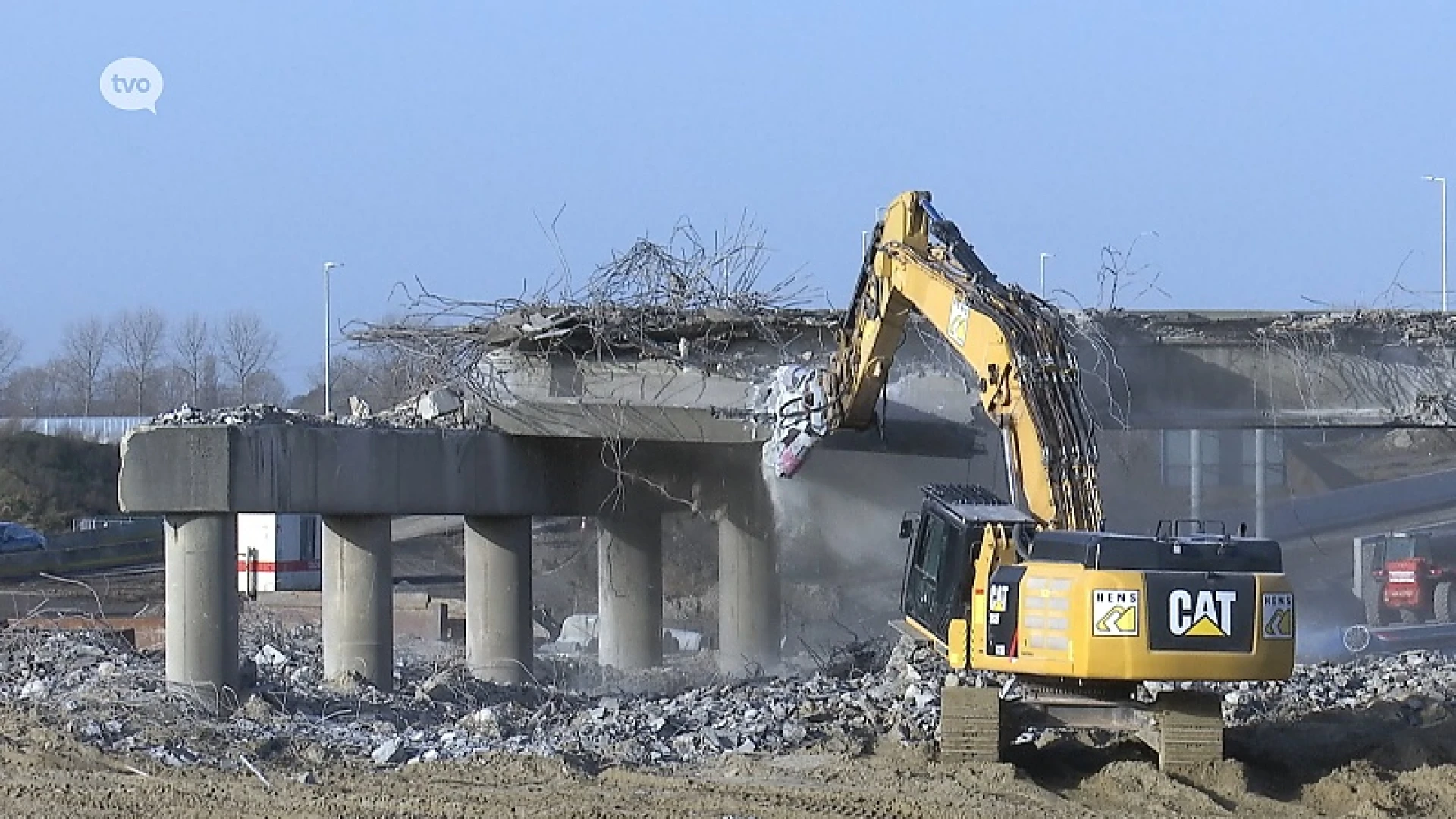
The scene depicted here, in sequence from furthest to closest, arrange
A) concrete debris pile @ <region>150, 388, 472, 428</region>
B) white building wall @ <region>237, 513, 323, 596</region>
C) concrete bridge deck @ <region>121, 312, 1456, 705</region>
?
white building wall @ <region>237, 513, 323, 596</region>, concrete debris pile @ <region>150, 388, 472, 428</region>, concrete bridge deck @ <region>121, 312, 1456, 705</region>

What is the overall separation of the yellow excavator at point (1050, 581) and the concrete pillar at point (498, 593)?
8.66 metres

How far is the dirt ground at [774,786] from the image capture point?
512 inches

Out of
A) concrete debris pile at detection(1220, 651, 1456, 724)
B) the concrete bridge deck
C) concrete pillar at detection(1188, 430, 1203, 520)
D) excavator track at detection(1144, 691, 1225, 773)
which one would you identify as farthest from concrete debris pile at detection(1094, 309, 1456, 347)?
concrete pillar at detection(1188, 430, 1203, 520)

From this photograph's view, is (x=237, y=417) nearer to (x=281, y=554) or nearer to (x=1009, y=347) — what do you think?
(x=1009, y=347)

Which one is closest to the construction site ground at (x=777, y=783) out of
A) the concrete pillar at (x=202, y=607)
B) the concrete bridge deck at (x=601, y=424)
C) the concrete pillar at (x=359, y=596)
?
the concrete pillar at (x=202, y=607)

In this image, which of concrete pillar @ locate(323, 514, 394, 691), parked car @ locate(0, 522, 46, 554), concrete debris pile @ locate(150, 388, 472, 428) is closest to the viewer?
concrete debris pile @ locate(150, 388, 472, 428)

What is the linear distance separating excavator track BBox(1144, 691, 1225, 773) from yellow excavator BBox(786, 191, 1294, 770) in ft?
0.03

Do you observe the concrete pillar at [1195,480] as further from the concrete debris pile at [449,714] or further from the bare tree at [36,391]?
the bare tree at [36,391]

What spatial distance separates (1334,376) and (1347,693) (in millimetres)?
3920

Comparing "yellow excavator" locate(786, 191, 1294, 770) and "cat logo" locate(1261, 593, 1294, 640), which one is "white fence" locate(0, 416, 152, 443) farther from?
"cat logo" locate(1261, 593, 1294, 640)

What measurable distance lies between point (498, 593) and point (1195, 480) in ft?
44.4

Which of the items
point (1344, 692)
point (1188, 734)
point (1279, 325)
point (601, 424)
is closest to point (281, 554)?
point (601, 424)

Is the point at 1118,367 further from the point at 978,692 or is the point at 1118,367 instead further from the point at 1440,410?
the point at 978,692

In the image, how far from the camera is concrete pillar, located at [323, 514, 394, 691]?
21.9 m
